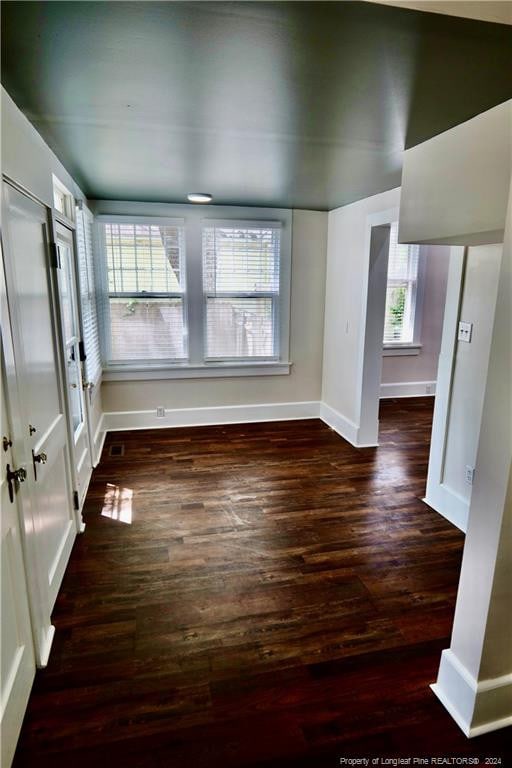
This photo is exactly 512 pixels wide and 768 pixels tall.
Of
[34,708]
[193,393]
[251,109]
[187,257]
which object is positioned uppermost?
[251,109]

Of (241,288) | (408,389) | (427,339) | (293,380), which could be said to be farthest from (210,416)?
(427,339)

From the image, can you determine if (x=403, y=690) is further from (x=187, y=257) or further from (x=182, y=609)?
(x=187, y=257)

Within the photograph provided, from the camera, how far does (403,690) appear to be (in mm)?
1741

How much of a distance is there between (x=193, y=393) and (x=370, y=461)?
1995 mm

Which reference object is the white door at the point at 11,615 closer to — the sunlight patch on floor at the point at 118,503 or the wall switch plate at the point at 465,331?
the sunlight patch on floor at the point at 118,503

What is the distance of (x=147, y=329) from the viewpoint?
4.53 m

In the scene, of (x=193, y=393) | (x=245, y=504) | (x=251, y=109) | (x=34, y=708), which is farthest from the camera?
(x=193, y=393)

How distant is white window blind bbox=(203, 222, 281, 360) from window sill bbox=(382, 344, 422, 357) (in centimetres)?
189

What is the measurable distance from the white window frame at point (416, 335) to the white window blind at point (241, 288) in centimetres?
194

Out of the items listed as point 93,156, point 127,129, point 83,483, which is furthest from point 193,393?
point 127,129

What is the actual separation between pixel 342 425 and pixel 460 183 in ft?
9.79

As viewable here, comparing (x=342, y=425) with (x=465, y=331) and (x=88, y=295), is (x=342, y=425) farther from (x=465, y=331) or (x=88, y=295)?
(x=88, y=295)

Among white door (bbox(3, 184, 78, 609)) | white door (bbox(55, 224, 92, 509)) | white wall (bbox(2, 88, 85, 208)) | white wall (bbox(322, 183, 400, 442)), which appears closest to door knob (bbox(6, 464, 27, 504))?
white door (bbox(3, 184, 78, 609))

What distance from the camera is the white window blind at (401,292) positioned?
18.9 feet
